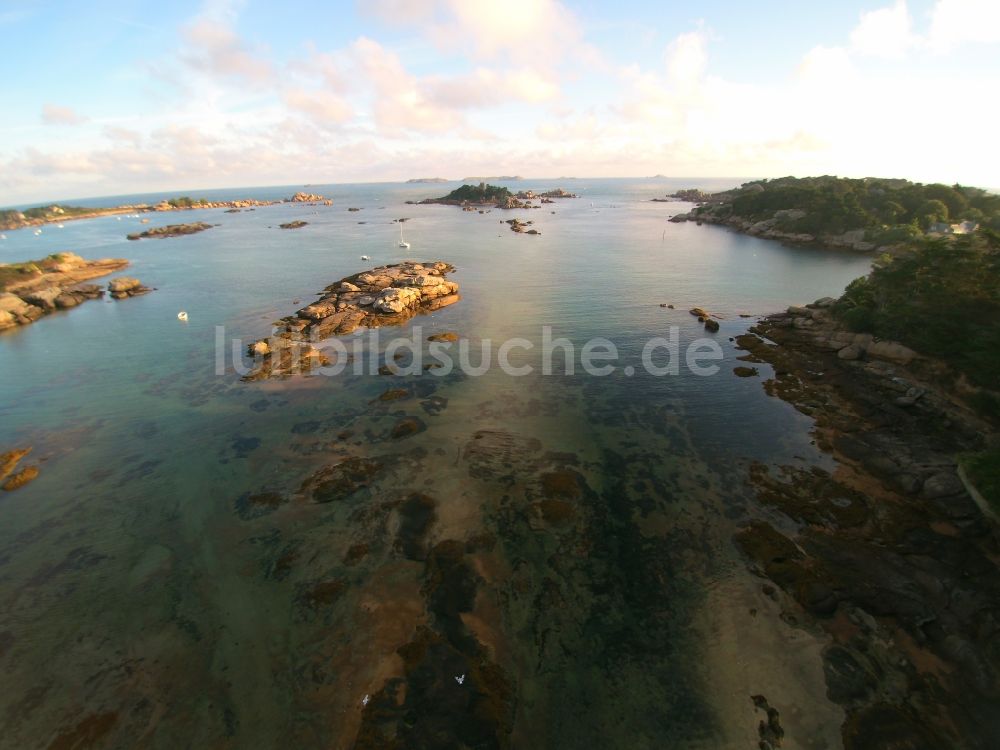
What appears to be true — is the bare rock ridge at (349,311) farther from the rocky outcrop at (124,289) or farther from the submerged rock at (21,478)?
the rocky outcrop at (124,289)

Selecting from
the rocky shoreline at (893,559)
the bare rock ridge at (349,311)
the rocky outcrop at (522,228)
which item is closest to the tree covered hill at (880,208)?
the rocky outcrop at (522,228)

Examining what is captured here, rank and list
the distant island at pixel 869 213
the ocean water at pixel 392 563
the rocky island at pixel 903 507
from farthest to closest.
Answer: the distant island at pixel 869 213 < the rocky island at pixel 903 507 < the ocean water at pixel 392 563

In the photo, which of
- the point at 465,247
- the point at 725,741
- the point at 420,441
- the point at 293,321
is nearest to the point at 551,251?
the point at 465,247

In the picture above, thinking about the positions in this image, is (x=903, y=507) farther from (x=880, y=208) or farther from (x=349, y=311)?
(x=880, y=208)

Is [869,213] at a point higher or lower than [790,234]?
higher

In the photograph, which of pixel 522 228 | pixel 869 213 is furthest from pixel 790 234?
pixel 522 228

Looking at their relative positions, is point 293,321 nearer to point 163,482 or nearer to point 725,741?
point 163,482
